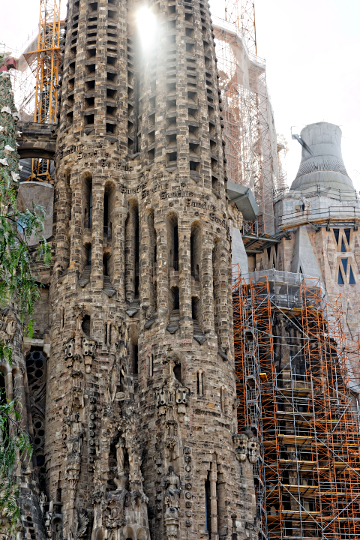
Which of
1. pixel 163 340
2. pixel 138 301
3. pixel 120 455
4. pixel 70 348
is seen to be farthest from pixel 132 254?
pixel 120 455

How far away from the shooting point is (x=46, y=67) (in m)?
62.2

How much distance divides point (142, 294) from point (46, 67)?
28.2m

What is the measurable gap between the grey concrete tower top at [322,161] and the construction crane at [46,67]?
17.4m

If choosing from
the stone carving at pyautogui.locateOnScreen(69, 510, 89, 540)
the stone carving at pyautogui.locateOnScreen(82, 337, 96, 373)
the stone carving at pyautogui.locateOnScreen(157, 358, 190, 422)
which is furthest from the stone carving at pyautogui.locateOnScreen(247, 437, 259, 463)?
the stone carving at pyautogui.locateOnScreen(82, 337, 96, 373)

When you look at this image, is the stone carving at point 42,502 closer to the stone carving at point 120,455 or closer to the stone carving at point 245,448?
the stone carving at point 120,455

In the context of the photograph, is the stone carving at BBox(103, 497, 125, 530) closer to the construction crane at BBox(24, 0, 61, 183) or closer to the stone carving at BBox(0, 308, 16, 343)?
the stone carving at BBox(0, 308, 16, 343)

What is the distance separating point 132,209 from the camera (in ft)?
141

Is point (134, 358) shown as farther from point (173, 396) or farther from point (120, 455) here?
point (120, 455)

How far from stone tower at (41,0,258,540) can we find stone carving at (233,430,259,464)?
62 millimetres

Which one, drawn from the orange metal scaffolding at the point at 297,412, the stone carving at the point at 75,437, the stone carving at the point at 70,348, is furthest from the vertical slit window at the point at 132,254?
the stone carving at the point at 75,437

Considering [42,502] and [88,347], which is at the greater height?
[88,347]

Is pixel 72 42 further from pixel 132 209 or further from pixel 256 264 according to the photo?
pixel 256 264

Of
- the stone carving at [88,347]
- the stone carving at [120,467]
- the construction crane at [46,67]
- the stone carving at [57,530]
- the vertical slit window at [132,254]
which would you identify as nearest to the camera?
the stone carving at [120,467]

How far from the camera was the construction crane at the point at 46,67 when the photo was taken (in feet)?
194
